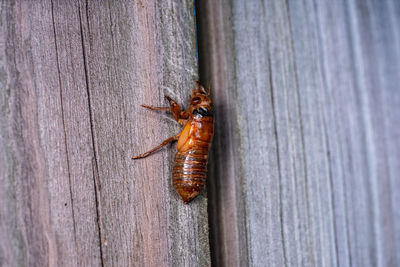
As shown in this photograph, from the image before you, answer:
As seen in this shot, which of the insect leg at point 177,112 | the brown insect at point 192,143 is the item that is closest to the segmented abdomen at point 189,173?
the brown insect at point 192,143

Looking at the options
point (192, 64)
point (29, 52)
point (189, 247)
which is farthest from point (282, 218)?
point (29, 52)

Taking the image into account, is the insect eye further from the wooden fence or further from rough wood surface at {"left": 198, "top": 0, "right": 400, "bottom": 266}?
rough wood surface at {"left": 198, "top": 0, "right": 400, "bottom": 266}

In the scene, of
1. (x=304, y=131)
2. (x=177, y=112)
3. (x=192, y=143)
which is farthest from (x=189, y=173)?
(x=304, y=131)

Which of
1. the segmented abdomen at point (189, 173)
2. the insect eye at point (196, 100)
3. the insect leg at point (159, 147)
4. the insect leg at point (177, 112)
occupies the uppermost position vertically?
the insect eye at point (196, 100)

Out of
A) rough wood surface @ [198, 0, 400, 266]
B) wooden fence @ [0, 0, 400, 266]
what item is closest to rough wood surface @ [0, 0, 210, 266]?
wooden fence @ [0, 0, 400, 266]

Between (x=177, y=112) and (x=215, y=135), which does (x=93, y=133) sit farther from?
(x=215, y=135)

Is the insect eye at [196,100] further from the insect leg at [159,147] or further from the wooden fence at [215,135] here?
the insect leg at [159,147]

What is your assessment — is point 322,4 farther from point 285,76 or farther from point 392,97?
point 392,97
